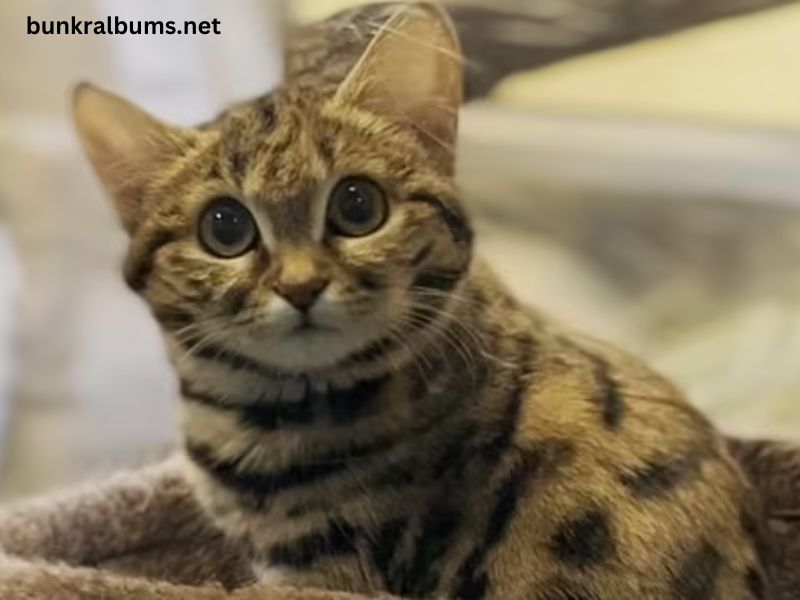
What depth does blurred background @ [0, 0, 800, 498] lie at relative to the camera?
154 cm

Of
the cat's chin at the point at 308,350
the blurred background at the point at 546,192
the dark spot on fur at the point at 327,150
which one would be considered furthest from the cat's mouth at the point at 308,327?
the blurred background at the point at 546,192

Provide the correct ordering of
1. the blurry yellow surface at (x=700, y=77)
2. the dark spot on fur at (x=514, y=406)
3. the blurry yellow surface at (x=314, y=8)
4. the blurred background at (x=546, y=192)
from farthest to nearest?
1. the blurry yellow surface at (x=700, y=77)
2. the blurred background at (x=546, y=192)
3. the blurry yellow surface at (x=314, y=8)
4. the dark spot on fur at (x=514, y=406)

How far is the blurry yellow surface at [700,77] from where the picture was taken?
1.68 meters

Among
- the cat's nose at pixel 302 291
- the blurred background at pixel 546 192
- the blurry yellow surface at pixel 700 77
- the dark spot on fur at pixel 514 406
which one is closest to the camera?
the cat's nose at pixel 302 291

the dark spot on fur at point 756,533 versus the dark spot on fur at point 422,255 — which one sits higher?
the dark spot on fur at point 422,255

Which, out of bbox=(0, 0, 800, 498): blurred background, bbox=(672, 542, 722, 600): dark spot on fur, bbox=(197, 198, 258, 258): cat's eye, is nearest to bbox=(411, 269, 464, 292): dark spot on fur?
bbox=(197, 198, 258, 258): cat's eye

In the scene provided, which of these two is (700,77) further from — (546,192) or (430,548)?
(430,548)

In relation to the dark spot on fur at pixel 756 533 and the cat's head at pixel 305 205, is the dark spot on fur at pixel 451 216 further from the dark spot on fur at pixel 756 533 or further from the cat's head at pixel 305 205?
the dark spot on fur at pixel 756 533

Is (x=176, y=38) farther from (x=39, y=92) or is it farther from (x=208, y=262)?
(x=208, y=262)

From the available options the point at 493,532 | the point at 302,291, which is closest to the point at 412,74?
the point at 302,291

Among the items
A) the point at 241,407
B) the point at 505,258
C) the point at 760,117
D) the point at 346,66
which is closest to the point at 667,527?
the point at 241,407

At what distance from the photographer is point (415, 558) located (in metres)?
1.03

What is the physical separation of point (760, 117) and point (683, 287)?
21cm

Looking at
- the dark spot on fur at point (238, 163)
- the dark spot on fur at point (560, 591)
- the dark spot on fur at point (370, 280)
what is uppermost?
the dark spot on fur at point (238, 163)
